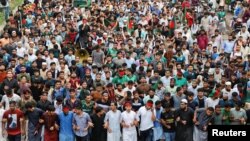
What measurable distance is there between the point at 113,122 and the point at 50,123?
61.5 inches

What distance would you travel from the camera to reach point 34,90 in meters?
18.6

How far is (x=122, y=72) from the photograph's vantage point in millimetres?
19469

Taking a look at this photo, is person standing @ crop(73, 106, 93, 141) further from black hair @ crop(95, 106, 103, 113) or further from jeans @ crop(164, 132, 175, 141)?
jeans @ crop(164, 132, 175, 141)

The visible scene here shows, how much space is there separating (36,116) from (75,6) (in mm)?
14502

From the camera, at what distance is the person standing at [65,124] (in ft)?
53.4

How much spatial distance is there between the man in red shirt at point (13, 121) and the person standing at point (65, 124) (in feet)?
3.30

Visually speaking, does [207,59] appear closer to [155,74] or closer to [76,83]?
[155,74]

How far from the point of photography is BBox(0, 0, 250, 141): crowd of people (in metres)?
16.5

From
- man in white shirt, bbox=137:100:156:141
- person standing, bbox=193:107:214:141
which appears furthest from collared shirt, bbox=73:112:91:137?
person standing, bbox=193:107:214:141

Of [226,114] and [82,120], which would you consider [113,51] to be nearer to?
[82,120]

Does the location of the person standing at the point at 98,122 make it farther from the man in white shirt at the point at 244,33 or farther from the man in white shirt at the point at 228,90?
the man in white shirt at the point at 244,33

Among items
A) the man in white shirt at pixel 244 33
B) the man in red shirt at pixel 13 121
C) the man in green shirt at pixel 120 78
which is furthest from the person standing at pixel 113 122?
the man in white shirt at pixel 244 33

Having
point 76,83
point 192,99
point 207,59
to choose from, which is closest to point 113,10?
point 207,59

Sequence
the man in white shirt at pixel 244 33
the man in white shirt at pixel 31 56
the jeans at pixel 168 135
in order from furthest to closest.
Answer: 1. the man in white shirt at pixel 244 33
2. the man in white shirt at pixel 31 56
3. the jeans at pixel 168 135
